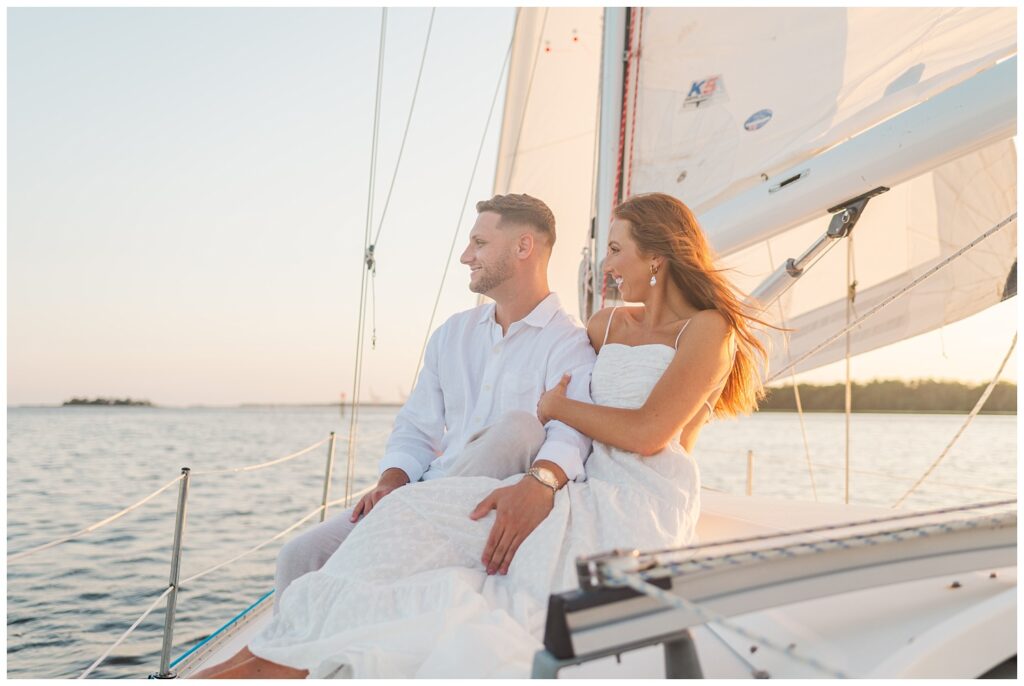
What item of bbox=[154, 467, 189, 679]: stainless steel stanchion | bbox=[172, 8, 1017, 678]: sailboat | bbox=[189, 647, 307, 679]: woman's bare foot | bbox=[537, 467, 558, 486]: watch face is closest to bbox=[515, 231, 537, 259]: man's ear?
bbox=[172, 8, 1017, 678]: sailboat

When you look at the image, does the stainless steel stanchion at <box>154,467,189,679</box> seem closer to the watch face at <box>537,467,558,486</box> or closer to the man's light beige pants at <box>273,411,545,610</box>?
A: the man's light beige pants at <box>273,411,545,610</box>

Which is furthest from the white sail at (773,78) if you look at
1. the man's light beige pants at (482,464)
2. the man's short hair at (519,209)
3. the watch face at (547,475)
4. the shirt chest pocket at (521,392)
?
the watch face at (547,475)

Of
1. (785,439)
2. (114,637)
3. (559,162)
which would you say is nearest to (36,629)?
(114,637)

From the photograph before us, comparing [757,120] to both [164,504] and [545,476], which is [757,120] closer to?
[545,476]

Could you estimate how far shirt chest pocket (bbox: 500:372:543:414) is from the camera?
245 centimetres

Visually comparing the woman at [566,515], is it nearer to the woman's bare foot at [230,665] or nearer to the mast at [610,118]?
the woman's bare foot at [230,665]

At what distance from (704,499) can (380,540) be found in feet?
5.23

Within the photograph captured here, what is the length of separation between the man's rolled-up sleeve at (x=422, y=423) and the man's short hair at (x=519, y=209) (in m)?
0.43

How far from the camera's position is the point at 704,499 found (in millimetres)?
2906

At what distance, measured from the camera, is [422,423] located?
2.60 m

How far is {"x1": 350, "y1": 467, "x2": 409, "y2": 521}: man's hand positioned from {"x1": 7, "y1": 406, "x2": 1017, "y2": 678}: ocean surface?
1.71m

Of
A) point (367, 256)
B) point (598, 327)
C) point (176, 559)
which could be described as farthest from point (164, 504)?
point (598, 327)

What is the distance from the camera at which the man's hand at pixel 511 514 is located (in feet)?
5.51

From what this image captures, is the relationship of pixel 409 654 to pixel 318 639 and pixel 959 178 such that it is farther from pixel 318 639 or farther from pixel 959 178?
pixel 959 178
